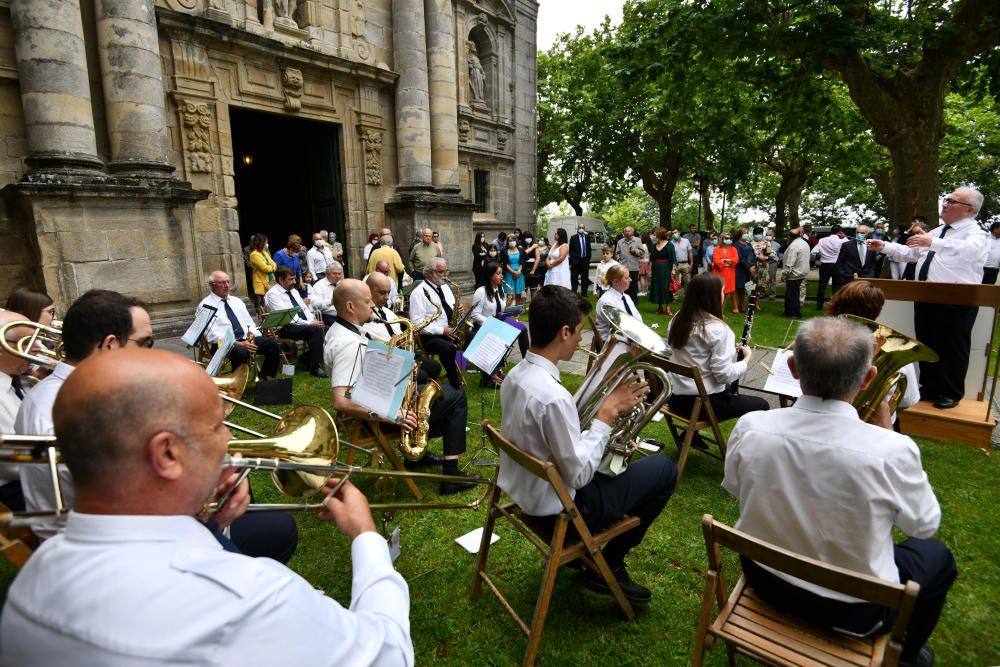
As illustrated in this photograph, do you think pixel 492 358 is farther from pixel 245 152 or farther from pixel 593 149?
pixel 593 149

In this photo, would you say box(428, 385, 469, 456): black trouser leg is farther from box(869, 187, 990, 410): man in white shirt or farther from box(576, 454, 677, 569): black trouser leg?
box(869, 187, 990, 410): man in white shirt

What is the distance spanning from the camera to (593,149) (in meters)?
24.2

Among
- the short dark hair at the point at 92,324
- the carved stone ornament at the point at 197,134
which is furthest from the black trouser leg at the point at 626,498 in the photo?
the carved stone ornament at the point at 197,134

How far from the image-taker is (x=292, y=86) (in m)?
10.7

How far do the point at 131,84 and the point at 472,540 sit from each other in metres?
8.68

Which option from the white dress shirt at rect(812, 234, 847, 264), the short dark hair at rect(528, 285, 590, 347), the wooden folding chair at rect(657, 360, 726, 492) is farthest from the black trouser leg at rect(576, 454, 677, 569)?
the white dress shirt at rect(812, 234, 847, 264)

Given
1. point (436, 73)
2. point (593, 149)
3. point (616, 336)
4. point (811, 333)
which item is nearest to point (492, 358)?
point (616, 336)

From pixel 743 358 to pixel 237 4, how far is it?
11.0 meters

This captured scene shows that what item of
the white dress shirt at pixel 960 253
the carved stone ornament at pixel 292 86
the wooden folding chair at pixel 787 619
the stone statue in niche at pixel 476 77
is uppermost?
the stone statue in niche at pixel 476 77

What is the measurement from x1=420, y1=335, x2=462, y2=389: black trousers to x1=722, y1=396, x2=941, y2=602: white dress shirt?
14.8 feet

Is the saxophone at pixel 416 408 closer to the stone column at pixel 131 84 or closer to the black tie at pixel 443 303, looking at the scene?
the black tie at pixel 443 303

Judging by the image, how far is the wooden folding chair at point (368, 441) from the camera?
3.74 m

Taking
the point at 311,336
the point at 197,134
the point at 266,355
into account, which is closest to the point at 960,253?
the point at 311,336

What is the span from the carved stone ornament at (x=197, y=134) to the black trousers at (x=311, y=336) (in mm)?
4447
